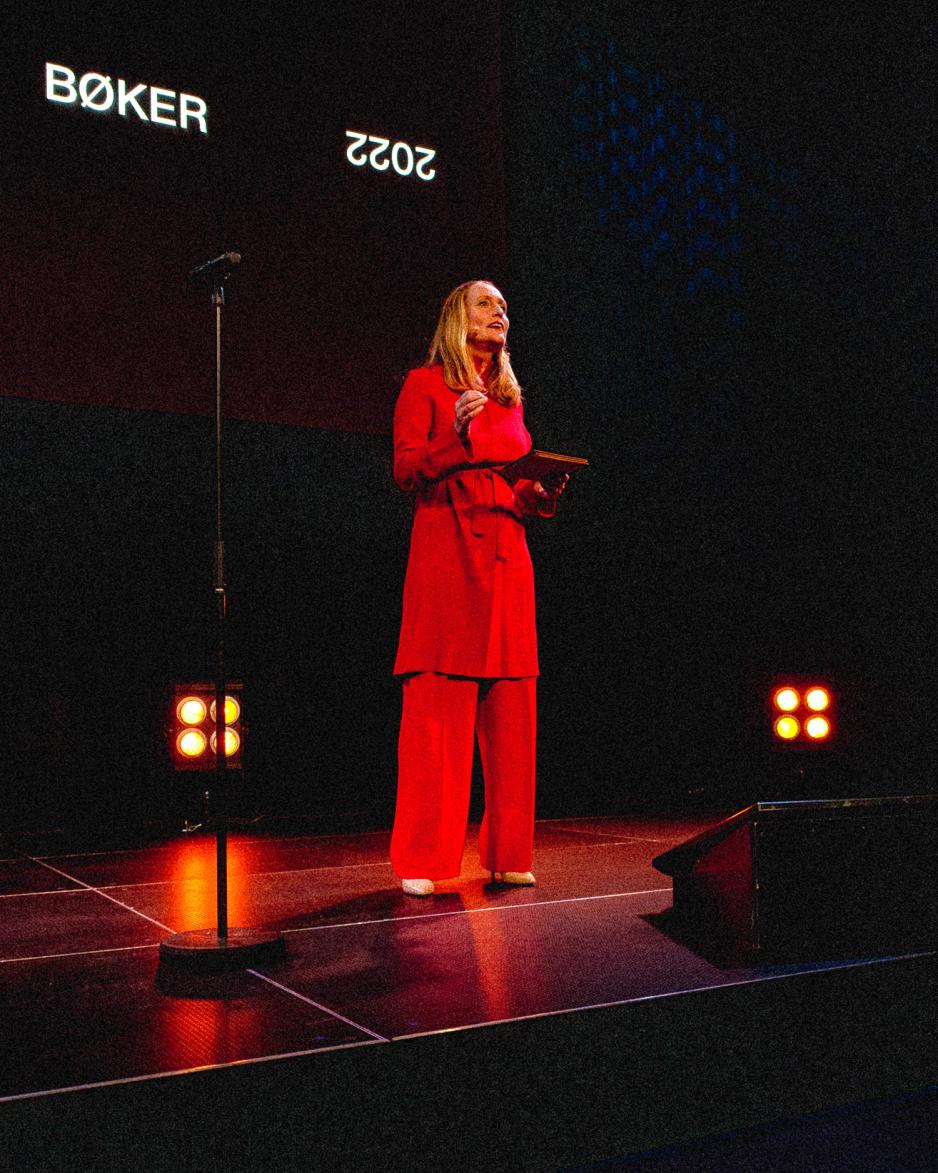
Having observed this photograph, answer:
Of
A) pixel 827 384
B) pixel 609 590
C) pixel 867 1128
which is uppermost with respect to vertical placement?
pixel 827 384

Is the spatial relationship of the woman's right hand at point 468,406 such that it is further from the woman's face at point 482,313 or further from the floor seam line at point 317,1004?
the floor seam line at point 317,1004

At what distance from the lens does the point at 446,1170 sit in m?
1.33

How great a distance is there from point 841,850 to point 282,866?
67.6 inches

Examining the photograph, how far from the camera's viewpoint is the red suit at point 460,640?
2.49m

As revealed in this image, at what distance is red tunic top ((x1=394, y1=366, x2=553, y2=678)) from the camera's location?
2498 mm

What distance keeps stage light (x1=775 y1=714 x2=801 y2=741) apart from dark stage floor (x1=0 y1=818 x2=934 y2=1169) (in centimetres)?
178

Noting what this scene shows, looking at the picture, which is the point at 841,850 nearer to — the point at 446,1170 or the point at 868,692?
the point at 446,1170

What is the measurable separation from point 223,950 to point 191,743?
1.48m

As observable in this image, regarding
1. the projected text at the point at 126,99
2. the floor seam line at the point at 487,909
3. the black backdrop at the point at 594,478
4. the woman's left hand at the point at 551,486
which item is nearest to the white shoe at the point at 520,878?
the floor seam line at the point at 487,909

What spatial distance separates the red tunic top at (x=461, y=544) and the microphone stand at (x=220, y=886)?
2.07ft

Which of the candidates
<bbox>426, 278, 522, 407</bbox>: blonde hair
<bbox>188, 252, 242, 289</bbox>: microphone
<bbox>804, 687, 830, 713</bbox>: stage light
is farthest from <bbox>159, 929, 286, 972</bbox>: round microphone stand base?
<bbox>804, 687, 830, 713</bbox>: stage light

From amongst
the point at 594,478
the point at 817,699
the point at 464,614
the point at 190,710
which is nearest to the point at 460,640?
the point at 464,614

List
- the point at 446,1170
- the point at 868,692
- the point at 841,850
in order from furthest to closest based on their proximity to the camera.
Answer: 1. the point at 868,692
2. the point at 841,850
3. the point at 446,1170

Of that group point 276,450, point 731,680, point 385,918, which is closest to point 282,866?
A: point 385,918
